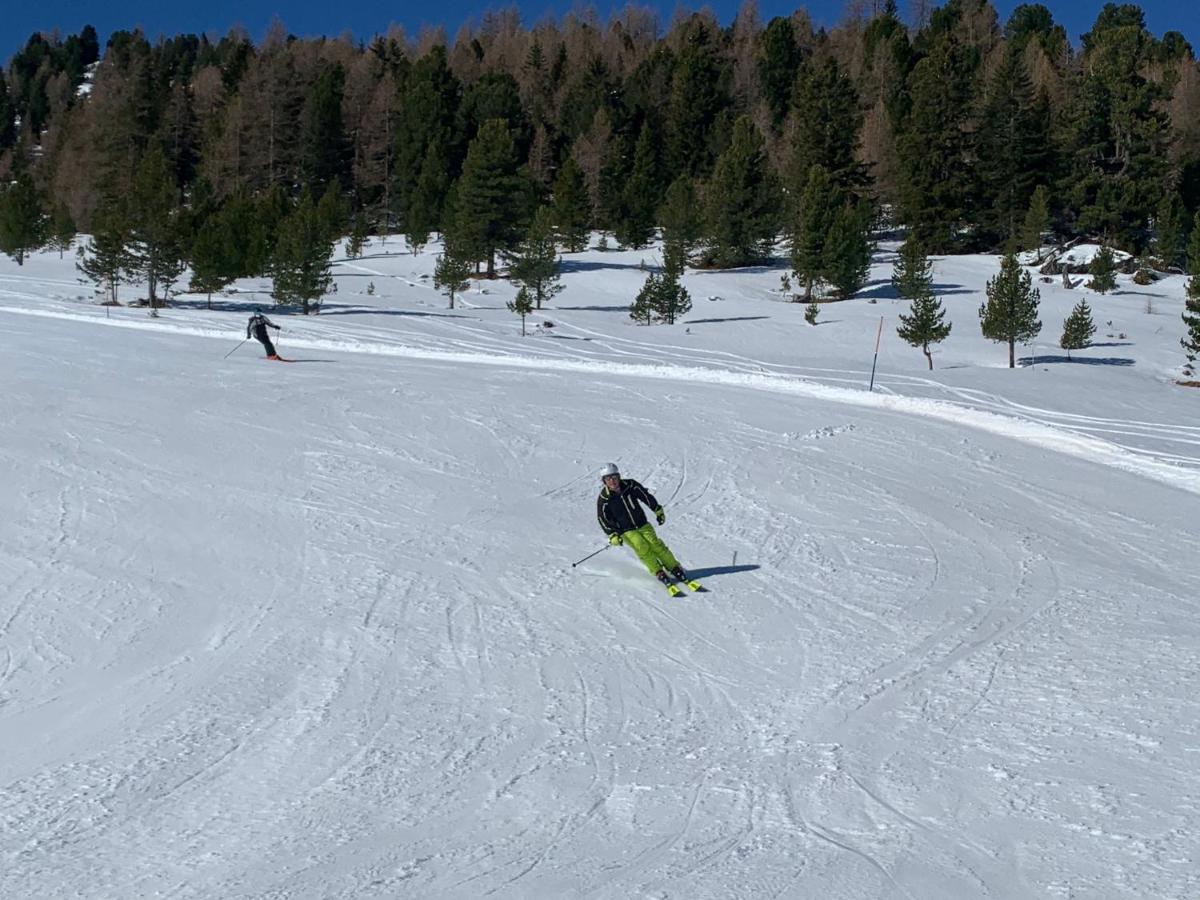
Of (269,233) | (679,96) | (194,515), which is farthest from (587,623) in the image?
(679,96)

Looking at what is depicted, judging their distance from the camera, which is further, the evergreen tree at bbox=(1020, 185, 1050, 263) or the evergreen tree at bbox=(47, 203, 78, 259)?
the evergreen tree at bbox=(47, 203, 78, 259)

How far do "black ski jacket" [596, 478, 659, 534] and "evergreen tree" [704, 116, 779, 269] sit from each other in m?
46.9

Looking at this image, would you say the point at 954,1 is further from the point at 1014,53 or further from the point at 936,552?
the point at 936,552

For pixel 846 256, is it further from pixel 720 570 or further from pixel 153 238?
pixel 720 570

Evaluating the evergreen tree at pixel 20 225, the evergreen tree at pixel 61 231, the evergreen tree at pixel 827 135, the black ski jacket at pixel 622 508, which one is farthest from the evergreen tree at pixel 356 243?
the black ski jacket at pixel 622 508

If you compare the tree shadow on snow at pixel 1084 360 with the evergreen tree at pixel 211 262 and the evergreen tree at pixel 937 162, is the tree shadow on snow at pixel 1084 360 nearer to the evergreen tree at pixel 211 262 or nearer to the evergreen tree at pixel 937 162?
the evergreen tree at pixel 937 162

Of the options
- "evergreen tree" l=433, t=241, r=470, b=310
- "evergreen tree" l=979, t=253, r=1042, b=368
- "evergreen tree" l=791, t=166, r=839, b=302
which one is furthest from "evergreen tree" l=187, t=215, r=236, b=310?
"evergreen tree" l=979, t=253, r=1042, b=368

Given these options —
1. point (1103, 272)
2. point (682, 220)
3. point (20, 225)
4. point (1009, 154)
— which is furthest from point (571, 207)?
point (20, 225)

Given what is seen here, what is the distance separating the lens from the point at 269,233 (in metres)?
51.0

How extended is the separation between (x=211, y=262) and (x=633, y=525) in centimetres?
3260

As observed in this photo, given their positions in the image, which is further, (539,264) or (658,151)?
(658,151)

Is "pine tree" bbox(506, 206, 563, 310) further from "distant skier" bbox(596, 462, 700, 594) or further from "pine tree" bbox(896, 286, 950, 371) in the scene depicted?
"distant skier" bbox(596, 462, 700, 594)

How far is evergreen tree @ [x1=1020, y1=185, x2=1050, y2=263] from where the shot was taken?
5572cm

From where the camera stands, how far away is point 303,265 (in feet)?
135
